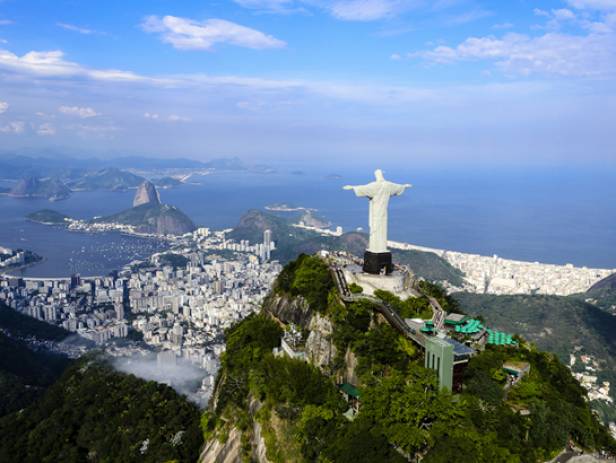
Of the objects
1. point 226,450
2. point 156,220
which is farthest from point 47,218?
point 226,450

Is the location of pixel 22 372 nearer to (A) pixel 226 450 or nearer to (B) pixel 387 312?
(A) pixel 226 450

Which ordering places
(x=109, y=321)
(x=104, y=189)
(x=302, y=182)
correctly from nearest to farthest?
(x=109, y=321) < (x=104, y=189) < (x=302, y=182)

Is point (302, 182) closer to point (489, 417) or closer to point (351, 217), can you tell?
point (351, 217)

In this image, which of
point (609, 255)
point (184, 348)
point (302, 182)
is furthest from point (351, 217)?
point (302, 182)

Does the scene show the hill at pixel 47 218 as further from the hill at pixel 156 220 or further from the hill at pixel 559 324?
the hill at pixel 559 324

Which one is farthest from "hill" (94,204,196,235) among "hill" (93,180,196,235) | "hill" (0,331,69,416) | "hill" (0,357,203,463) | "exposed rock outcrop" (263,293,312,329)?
"exposed rock outcrop" (263,293,312,329)

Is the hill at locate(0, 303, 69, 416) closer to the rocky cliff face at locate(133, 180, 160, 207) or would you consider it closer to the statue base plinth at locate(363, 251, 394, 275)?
the statue base plinth at locate(363, 251, 394, 275)
